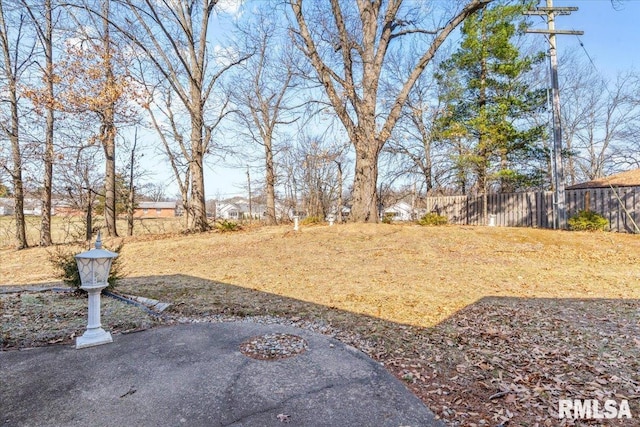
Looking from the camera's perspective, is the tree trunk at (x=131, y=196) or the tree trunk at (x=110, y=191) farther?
the tree trunk at (x=131, y=196)

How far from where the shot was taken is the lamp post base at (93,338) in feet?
10.2

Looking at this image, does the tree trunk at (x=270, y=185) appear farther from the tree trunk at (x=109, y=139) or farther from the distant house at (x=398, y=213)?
the tree trunk at (x=109, y=139)

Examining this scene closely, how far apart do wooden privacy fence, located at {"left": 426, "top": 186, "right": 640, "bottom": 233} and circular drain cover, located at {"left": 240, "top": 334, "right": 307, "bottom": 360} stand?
1115 centimetres

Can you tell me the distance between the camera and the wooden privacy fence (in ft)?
35.5

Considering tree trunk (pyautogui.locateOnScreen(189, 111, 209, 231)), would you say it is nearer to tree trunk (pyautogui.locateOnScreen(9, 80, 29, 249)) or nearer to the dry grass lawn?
the dry grass lawn

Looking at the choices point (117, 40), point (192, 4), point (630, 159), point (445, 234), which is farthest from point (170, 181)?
point (630, 159)

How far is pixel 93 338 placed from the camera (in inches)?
125

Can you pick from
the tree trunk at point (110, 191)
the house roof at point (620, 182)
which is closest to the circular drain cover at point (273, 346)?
the tree trunk at point (110, 191)

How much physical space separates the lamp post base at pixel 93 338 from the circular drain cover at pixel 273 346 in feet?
4.39

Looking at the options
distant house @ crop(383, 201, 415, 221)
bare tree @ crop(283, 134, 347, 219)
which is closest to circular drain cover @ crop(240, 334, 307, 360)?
distant house @ crop(383, 201, 415, 221)

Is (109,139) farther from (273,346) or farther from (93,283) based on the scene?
(273,346)

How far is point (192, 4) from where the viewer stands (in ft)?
39.4

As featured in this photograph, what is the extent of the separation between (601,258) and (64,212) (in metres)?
16.4

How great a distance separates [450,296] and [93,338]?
4.57 m
